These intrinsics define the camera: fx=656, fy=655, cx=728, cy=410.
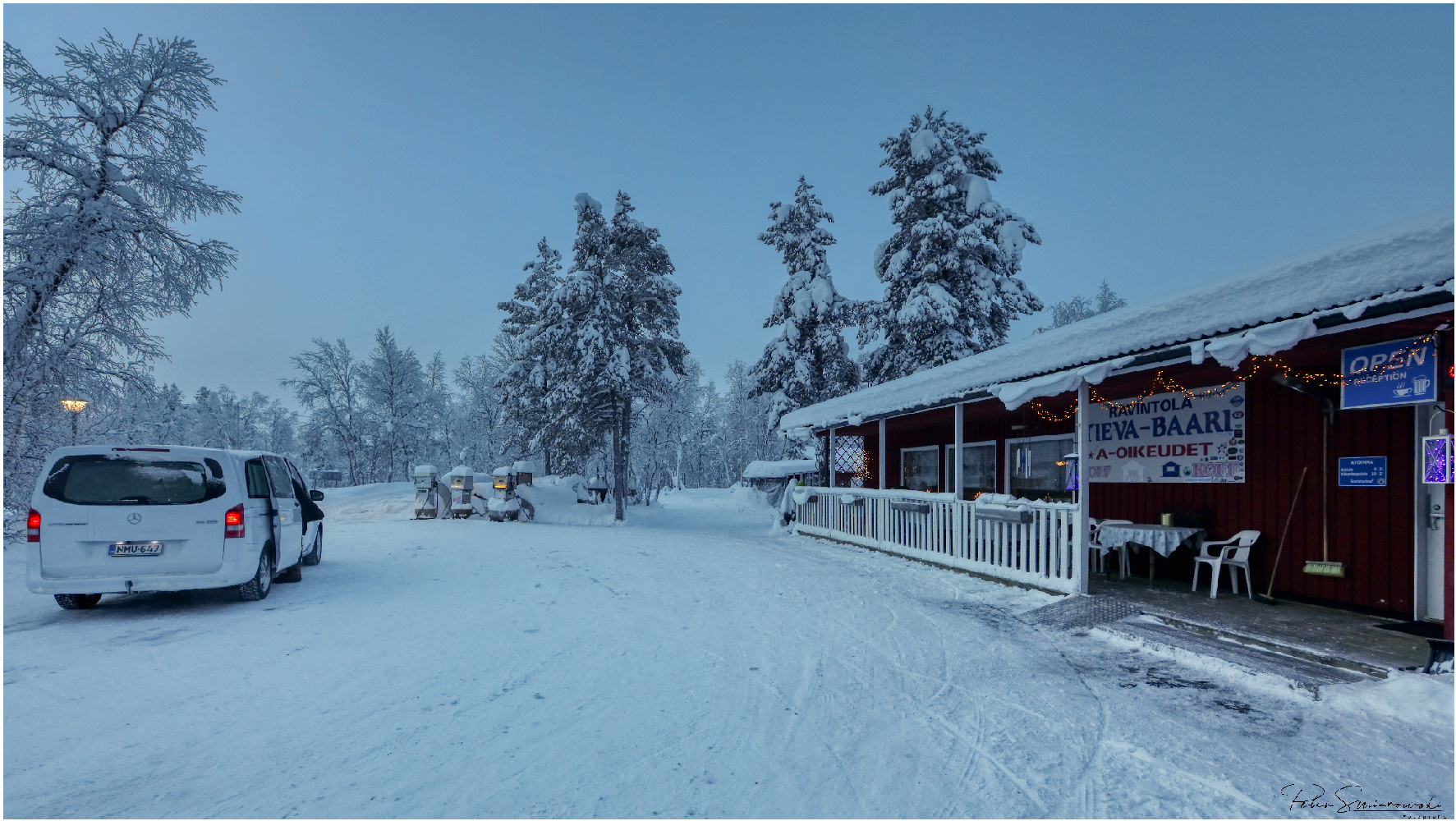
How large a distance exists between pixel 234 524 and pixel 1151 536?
10452 mm

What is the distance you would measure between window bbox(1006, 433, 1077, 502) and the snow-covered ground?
4.61 m

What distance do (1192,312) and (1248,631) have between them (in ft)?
10.0

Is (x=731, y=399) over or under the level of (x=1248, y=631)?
over

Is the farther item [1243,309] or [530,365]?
[530,365]

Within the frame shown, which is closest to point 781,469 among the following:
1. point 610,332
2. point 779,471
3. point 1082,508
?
point 779,471

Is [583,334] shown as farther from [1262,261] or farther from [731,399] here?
[731,399]

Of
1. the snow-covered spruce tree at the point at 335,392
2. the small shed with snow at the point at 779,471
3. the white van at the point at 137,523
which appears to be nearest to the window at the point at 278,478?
the white van at the point at 137,523

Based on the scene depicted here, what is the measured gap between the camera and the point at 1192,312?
6613 millimetres

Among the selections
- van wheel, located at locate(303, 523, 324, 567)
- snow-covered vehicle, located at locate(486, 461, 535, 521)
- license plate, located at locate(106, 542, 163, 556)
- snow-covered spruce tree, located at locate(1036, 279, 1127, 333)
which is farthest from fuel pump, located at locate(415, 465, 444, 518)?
snow-covered spruce tree, located at locate(1036, 279, 1127, 333)

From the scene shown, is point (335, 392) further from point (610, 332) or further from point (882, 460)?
point (882, 460)

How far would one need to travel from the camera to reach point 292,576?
859 centimetres

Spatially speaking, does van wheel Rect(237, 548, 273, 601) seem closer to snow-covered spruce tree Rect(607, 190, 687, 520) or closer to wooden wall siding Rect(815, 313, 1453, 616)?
wooden wall siding Rect(815, 313, 1453, 616)

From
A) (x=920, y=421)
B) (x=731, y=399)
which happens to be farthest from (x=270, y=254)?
(x=920, y=421)

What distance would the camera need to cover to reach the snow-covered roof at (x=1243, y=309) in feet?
15.8
